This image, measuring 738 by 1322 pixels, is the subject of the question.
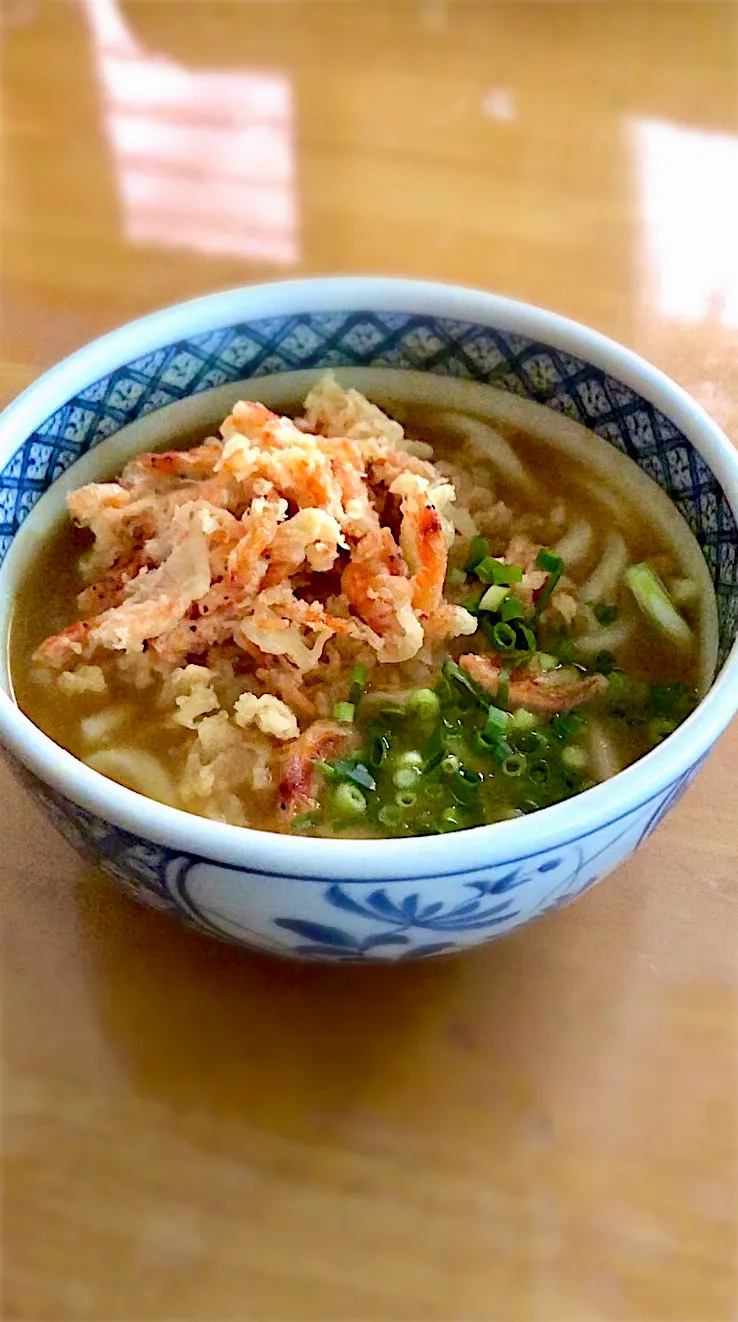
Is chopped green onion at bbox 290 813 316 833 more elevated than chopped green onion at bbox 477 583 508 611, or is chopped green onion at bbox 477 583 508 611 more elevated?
chopped green onion at bbox 477 583 508 611

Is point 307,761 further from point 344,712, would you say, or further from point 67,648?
point 67,648

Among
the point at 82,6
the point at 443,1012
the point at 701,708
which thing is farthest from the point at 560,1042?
the point at 82,6

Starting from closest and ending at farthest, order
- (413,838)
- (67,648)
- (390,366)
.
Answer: (413,838)
(67,648)
(390,366)

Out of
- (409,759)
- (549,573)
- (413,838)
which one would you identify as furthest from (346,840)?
(549,573)

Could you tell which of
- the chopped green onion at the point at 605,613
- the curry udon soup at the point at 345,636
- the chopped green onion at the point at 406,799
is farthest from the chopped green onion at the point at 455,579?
the chopped green onion at the point at 406,799

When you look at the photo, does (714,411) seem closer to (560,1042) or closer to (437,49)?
(560,1042)

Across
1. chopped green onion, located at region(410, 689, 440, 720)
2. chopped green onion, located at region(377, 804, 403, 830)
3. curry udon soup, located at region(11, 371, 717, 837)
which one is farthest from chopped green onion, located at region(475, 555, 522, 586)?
chopped green onion, located at region(377, 804, 403, 830)

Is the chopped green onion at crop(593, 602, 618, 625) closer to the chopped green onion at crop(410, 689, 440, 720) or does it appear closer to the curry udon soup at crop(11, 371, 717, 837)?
the curry udon soup at crop(11, 371, 717, 837)
